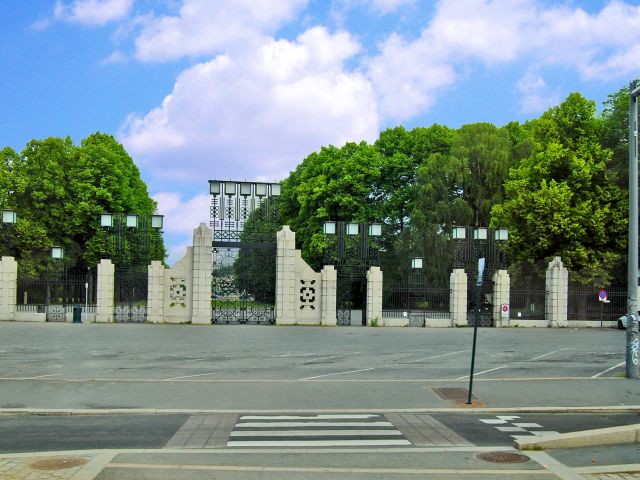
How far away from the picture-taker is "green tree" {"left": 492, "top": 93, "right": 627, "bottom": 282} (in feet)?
153

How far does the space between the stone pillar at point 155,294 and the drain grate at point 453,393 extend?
25.1 m

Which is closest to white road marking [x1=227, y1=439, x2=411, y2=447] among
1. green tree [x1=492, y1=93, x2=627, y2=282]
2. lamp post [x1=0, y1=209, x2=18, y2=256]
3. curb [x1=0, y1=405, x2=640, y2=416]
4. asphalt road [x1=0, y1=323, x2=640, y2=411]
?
curb [x1=0, y1=405, x2=640, y2=416]

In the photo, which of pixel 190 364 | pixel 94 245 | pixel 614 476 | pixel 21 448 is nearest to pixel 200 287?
pixel 190 364

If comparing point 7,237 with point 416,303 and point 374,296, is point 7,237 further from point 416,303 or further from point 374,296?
point 416,303

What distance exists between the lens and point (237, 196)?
38.7 meters

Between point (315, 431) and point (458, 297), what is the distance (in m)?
30.7

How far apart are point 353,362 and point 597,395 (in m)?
8.05

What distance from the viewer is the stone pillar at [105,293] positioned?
39062mm

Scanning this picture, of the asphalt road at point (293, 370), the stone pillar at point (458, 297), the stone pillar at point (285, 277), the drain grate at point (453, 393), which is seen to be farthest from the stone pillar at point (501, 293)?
the drain grate at point (453, 393)

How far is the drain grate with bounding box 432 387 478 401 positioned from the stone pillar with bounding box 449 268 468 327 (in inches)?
989

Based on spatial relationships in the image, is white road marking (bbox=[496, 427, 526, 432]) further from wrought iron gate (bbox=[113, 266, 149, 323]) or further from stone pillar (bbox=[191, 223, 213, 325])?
wrought iron gate (bbox=[113, 266, 149, 323])

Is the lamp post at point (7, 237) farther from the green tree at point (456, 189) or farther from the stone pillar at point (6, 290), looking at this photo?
the green tree at point (456, 189)

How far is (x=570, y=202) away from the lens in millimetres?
47938

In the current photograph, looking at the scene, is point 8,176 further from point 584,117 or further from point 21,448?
point 21,448
